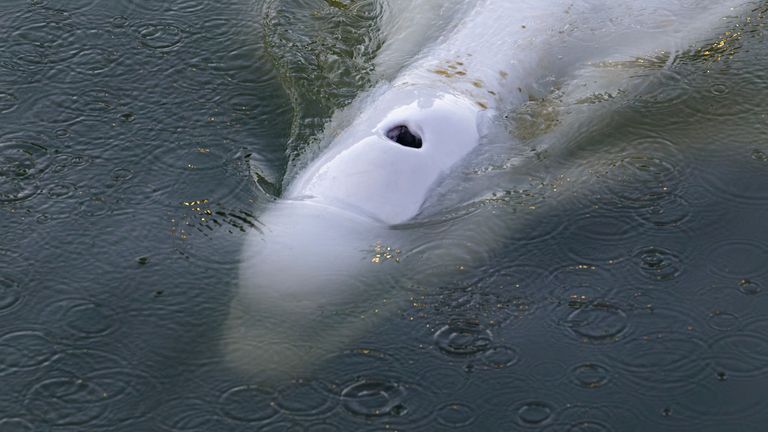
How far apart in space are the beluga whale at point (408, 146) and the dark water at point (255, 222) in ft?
0.45

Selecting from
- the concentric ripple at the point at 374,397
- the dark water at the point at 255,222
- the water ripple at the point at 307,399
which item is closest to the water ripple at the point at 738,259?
the dark water at the point at 255,222

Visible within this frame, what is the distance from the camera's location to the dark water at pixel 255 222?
5.45m

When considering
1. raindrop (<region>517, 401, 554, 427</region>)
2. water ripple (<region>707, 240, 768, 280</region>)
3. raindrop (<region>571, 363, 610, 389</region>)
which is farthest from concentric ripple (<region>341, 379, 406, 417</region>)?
water ripple (<region>707, 240, 768, 280</region>)

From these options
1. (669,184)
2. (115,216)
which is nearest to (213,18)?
(115,216)

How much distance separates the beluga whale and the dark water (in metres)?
0.14

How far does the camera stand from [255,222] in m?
6.35

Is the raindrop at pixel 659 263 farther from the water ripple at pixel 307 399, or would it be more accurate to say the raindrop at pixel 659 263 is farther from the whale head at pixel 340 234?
the water ripple at pixel 307 399

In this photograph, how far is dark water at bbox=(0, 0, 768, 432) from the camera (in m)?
5.45

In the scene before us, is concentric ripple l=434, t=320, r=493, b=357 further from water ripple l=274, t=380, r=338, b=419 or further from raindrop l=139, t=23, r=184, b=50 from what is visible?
raindrop l=139, t=23, r=184, b=50

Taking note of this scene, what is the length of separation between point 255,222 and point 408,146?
38.2 inches

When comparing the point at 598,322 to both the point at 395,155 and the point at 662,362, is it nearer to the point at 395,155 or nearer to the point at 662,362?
the point at 662,362

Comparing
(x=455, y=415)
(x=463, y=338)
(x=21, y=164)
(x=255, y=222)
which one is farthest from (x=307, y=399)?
(x=21, y=164)

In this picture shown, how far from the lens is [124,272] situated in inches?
240

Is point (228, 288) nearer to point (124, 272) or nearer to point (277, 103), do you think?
point (124, 272)
